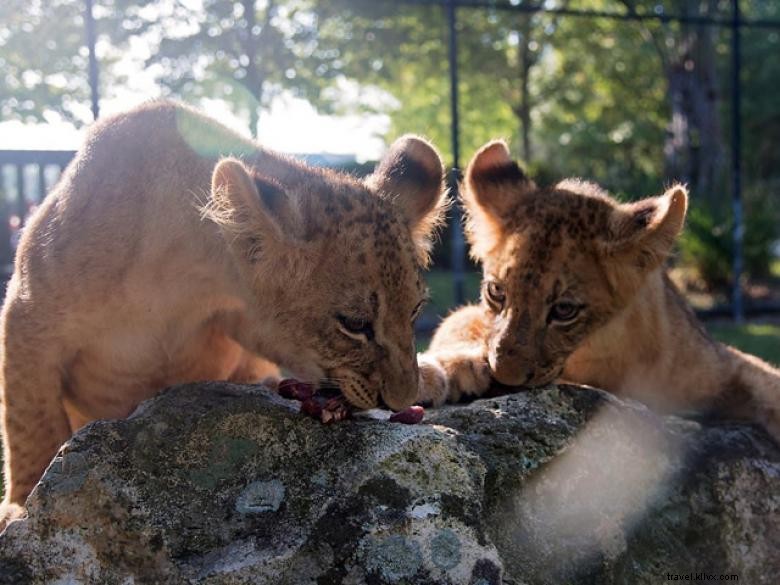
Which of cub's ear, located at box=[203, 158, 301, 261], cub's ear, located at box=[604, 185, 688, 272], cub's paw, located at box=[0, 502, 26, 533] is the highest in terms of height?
cub's ear, located at box=[203, 158, 301, 261]

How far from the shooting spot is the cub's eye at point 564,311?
4.02m

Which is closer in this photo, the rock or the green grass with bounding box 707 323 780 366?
the rock

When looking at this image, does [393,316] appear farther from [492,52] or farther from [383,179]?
[492,52]

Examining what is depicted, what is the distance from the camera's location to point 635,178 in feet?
53.1

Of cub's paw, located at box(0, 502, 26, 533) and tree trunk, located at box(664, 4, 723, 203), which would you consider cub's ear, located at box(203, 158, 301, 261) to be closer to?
cub's paw, located at box(0, 502, 26, 533)

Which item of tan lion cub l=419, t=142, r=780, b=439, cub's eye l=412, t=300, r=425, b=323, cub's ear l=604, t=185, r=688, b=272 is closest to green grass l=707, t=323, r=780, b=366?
tan lion cub l=419, t=142, r=780, b=439

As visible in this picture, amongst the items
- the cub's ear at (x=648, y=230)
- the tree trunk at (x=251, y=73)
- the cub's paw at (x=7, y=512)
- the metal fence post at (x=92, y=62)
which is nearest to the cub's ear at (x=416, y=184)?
the cub's ear at (x=648, y=230)

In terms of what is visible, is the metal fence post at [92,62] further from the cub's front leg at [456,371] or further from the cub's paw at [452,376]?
the cub's paw at [452,376]

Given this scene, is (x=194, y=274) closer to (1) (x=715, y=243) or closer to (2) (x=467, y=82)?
(1) (x=715, y=243)

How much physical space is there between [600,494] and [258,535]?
1244 mm

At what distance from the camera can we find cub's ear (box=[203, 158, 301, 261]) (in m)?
3.18

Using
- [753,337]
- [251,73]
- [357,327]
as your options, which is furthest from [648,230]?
[251,73]

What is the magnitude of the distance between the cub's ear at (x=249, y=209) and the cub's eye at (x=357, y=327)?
38 centimetres

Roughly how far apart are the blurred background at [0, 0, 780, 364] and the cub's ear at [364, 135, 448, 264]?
0.67 meters
